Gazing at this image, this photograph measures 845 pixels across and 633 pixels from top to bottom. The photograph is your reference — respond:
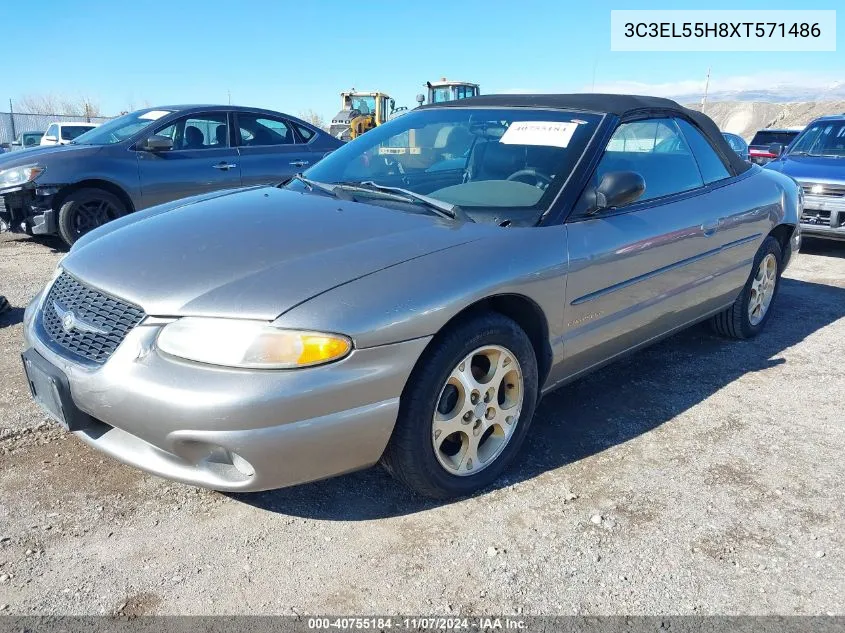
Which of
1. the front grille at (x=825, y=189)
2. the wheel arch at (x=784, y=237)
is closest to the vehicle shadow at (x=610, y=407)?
the wheel arch at (x=784, y=237)

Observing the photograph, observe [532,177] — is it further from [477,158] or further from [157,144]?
[157,144]

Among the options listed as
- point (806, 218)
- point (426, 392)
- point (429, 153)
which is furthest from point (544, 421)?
point (806, 218)

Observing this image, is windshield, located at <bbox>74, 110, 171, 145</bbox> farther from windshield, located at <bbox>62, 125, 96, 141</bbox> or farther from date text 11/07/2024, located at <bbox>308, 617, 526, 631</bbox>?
windshield, located at <bbox>62, 125, 96, 141</bbox>

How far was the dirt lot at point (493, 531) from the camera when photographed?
6.95ft

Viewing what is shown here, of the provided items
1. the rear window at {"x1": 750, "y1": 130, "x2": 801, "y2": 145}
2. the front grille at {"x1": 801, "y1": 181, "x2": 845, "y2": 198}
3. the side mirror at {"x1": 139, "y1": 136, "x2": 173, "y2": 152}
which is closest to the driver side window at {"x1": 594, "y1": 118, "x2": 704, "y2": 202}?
the front grille at {"x1": 801, "y1": 181, "x2": 845, "y2": 198}

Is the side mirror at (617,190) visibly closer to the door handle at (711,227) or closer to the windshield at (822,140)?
the door handle at (711,227)

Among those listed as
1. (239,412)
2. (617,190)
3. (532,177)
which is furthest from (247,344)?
(617,190)

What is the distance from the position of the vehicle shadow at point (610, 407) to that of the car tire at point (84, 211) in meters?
4.93

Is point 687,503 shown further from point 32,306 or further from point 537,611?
point 32,306

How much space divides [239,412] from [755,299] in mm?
3791

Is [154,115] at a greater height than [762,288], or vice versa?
[154,115]

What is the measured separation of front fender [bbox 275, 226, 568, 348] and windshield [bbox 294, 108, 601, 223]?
202 millimetres

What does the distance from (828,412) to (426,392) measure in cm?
242

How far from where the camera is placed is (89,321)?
2318mm
